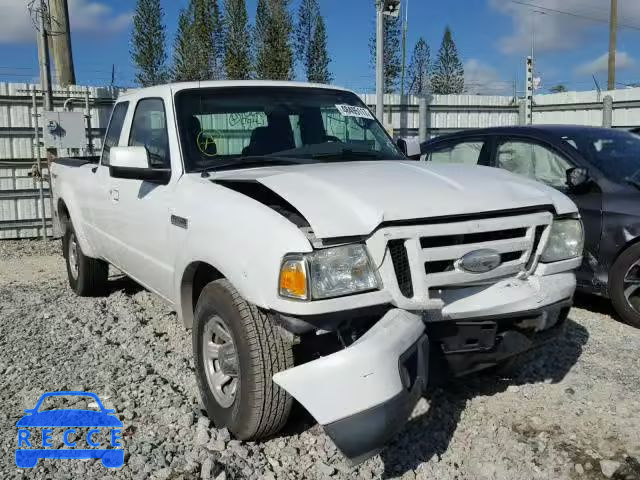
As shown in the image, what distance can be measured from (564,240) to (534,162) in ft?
9.37

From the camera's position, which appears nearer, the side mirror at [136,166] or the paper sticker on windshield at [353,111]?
the side mirror at [136,166]

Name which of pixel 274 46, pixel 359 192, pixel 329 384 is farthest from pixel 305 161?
pixel 274 46

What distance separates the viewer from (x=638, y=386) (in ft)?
13.0

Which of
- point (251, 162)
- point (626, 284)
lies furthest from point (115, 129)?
point (626, 284)

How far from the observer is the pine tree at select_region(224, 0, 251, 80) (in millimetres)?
37375

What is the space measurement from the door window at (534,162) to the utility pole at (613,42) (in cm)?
2559

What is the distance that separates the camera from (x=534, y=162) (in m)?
6.00

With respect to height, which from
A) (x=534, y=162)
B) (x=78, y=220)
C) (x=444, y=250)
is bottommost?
(x=78, y=220)

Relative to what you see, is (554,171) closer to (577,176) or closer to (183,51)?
(577,176)

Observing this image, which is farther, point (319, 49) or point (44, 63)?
point (319, 49)

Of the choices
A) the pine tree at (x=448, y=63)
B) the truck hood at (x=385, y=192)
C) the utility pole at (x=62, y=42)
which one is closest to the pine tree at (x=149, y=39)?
the pine tree at (x=448, y=63)

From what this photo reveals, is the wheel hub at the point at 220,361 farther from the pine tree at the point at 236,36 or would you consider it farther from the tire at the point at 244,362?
the pine tree at the point at 236,36

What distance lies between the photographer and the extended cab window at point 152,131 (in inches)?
162

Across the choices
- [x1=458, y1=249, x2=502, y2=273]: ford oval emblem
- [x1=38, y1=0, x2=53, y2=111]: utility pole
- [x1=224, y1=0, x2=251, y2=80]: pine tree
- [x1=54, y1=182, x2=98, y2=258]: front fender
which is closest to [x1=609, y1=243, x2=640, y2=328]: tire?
[x1=458, y1=249, x2=502, y2=273]: ford oval emblem
